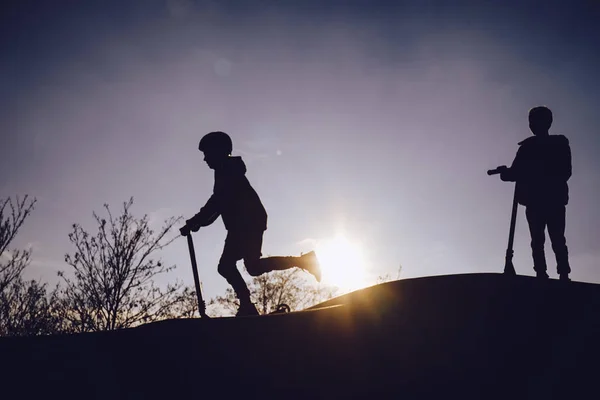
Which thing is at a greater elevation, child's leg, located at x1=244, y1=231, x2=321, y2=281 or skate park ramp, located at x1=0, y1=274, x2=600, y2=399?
child's leg, located at x1=244, y1=231, x2=321, y2=281

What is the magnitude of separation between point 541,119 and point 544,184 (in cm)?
78

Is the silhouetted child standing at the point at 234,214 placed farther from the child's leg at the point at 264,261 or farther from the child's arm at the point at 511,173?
the child's arm at the point at 511,173

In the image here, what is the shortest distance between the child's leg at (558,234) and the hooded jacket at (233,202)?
341cm

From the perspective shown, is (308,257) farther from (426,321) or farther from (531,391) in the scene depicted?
(531,391)

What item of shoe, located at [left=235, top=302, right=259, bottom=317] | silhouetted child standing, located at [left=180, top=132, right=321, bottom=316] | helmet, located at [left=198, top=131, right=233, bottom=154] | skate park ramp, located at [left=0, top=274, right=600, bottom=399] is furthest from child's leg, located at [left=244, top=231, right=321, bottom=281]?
skate park ramp, located at [left=0, top=274, right=600, bottom=399]

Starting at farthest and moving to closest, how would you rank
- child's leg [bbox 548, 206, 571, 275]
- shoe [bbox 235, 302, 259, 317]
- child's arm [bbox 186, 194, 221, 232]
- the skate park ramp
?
child's arm [bbox 186, 194, 221, 232] → child's leg [bbox 548, 206, 571, 275] → shoe [bbox 235, 302, 259, 317] → the skate park ramp

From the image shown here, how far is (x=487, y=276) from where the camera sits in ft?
13.5

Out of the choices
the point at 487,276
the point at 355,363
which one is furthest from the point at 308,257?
the point at 355,363

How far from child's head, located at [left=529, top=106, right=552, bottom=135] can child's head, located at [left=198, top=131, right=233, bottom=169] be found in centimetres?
368

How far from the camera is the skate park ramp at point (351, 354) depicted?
2766 millimetres

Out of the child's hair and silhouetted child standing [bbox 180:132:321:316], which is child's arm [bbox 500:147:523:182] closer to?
the child's hair

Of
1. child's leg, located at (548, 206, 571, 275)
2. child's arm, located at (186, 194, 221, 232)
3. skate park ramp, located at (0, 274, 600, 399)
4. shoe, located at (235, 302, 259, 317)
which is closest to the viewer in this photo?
skate park ramp, located at (0, 274, 600, 399)

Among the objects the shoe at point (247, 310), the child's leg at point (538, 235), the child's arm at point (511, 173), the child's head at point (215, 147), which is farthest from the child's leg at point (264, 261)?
the child's leg at point (538, 235)

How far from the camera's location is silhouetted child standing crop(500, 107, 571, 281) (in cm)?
508
